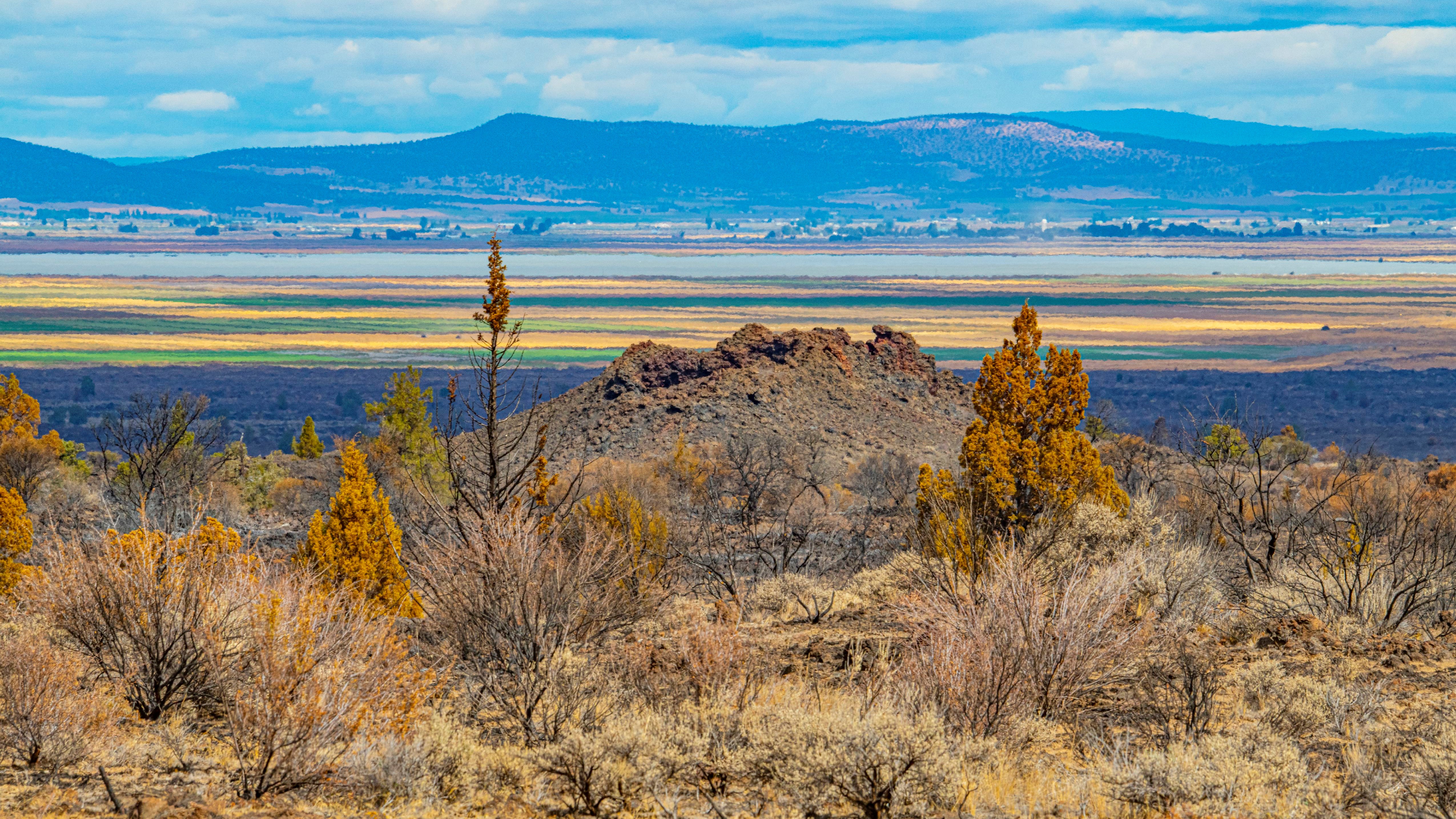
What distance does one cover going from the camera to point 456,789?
11.1 m

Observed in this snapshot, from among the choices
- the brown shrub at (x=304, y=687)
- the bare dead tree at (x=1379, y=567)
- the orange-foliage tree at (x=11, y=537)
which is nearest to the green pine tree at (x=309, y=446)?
the orange-foliage tree at (x=11, y=537)

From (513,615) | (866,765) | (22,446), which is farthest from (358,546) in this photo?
(22,446)

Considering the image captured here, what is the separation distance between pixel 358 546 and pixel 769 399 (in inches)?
1524

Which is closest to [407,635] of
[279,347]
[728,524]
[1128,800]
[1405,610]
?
[1128,800]

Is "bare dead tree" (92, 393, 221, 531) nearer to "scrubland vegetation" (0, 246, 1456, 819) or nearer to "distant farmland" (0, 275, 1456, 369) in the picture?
"scrubland vegetation" (0, 246, 1456, 819)

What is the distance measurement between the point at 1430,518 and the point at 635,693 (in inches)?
1022

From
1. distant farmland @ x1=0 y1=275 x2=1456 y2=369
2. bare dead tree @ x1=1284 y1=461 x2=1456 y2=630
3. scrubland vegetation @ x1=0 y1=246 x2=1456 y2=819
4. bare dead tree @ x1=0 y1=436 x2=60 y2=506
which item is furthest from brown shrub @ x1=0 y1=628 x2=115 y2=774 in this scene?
distant farmland @ x1=0 y1=275 x2=1456 y2=369

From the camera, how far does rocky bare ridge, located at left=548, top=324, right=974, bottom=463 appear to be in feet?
184

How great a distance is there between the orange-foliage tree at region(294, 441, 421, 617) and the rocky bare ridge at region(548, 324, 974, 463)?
30761mm

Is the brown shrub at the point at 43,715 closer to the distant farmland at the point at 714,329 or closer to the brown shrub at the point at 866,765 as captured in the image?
the brown shrub at the point at 866,765

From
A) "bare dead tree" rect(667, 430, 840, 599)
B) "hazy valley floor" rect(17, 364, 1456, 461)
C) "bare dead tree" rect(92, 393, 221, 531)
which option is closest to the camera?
"bare dead tree" rect(92, 393, 221, 531)

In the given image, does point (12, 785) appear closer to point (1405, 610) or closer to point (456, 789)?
point (456, 789)

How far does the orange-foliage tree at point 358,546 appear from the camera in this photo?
20.9 m

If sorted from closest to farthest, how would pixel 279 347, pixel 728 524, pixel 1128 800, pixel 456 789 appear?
pixel 1128 800 < pixel 456 789 < pixel 728 524 < pixel 279 347
